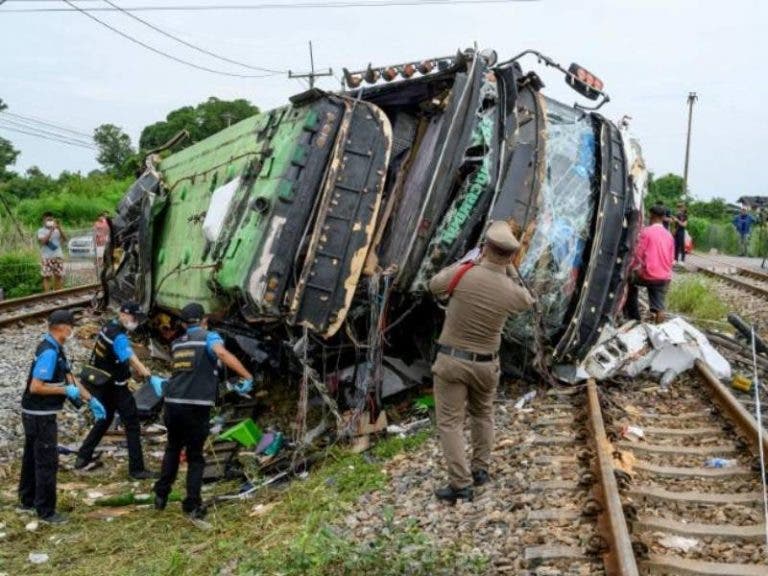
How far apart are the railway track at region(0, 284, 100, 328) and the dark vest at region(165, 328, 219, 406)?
285 inches

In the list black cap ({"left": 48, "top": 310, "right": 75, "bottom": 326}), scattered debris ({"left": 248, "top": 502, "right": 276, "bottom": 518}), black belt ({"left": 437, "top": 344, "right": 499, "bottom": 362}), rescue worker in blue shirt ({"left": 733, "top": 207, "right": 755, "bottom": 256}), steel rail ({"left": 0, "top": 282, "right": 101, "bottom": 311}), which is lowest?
scattered debris ({"left": 248, "top": 502, "right": 276, "bottom": 518})

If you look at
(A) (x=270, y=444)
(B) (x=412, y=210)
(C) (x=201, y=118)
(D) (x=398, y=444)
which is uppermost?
(C) (x=201, y=118)

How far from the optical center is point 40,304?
47.6 ft

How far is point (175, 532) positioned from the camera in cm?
568

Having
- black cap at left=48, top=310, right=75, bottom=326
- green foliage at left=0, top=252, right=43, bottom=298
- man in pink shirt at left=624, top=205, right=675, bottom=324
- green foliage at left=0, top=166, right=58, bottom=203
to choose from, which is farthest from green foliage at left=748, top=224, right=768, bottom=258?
green foliage at left=0, top=166, right=58, bottom=203

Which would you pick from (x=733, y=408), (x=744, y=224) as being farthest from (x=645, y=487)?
(x=744, y=224)

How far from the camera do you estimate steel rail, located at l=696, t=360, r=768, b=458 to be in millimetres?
5539

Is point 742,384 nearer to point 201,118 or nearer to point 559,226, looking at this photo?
point 559,226

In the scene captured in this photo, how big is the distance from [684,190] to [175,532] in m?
46.3

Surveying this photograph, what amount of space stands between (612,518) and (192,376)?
310 cm

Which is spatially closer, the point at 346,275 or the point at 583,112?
the point at 346,275

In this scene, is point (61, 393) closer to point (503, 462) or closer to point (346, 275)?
point (346, 275)

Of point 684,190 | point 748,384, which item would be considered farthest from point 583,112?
point 684,190

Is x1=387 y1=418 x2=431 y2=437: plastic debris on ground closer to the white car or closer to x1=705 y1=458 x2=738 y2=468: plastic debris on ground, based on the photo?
x1=705 y1=458 x2=738 y2=468: plastic debris on ground
